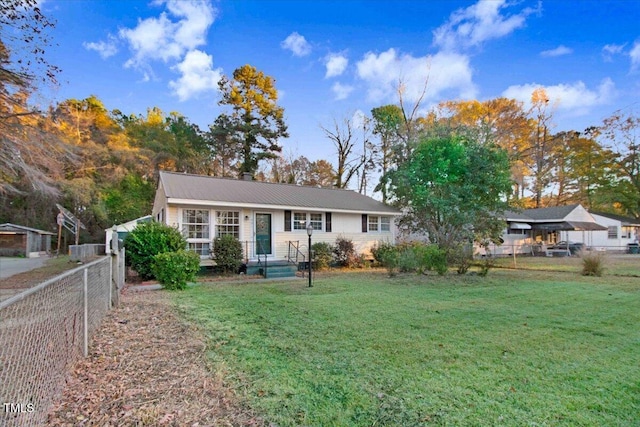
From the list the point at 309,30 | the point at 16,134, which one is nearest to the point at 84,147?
the point at 16,134

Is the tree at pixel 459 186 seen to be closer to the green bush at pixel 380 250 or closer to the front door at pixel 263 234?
the green bush at pixel 380 250

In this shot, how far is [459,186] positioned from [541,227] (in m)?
14.0

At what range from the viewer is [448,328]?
17.2ft

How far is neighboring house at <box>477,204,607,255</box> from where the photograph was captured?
23.5 meters

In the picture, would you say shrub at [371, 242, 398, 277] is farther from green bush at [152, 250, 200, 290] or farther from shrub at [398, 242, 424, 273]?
green bush at [152, 250, 200, 290]

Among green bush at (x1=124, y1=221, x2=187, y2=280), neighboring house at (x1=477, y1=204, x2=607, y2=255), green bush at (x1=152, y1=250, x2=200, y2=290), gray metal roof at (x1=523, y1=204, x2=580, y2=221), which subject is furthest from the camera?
gray metal roof at (x1=523, y1=204, x2=580, y2=221)

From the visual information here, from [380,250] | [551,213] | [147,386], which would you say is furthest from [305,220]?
[551,213]

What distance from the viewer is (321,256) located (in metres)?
13.9

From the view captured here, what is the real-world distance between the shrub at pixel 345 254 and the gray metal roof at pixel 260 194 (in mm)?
1628

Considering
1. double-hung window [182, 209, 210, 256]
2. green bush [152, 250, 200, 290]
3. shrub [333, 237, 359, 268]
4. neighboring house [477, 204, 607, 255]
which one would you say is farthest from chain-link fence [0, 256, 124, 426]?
neighboring house [477, 204, 607, 255]

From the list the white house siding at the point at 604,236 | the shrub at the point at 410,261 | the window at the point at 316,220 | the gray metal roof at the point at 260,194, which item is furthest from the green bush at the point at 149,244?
the white house siding at the point at 604,236

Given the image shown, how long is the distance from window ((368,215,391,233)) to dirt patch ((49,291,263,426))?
1274cm

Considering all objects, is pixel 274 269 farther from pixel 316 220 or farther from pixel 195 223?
pixel 316 220

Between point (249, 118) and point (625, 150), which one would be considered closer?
point (249, 118)
